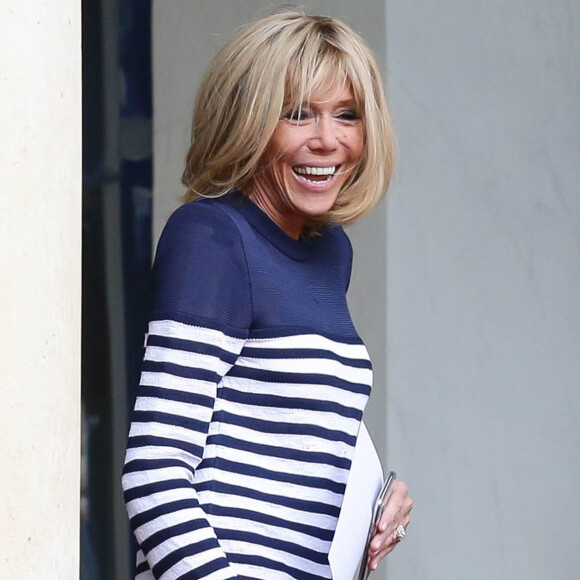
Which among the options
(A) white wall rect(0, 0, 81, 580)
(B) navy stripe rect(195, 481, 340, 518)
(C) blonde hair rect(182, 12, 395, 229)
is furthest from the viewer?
(C) blonde hair rect(182, 12, 395, 229)

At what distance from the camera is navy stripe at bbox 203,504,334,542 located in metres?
1.92

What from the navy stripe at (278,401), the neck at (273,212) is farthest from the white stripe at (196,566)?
the neck at (273,212)

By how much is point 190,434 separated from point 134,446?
7cm

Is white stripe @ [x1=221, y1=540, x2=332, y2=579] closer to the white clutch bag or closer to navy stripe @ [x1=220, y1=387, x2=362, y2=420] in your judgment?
the white clutch bag

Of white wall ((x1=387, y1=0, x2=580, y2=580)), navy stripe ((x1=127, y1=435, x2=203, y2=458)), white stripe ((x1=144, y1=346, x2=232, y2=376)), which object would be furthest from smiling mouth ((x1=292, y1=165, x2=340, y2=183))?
white wall ((x1=387, y1=0, x2=580, y2=580))

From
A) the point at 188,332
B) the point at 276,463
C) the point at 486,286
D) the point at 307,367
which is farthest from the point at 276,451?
the point at 486,286

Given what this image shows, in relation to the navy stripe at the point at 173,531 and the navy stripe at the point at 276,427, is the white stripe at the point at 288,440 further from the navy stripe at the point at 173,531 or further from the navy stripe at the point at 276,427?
the navy stripe at the point at 173,531

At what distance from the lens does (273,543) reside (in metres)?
1.96

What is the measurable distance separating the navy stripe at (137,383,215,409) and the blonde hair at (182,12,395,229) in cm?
35

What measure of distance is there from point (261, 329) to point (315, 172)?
29cm

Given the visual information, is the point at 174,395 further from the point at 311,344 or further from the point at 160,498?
the point at 311,344

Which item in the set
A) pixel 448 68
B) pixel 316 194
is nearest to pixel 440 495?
pixel 448 68

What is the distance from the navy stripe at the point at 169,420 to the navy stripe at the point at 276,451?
2.8 inches

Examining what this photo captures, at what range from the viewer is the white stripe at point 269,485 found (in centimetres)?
192
